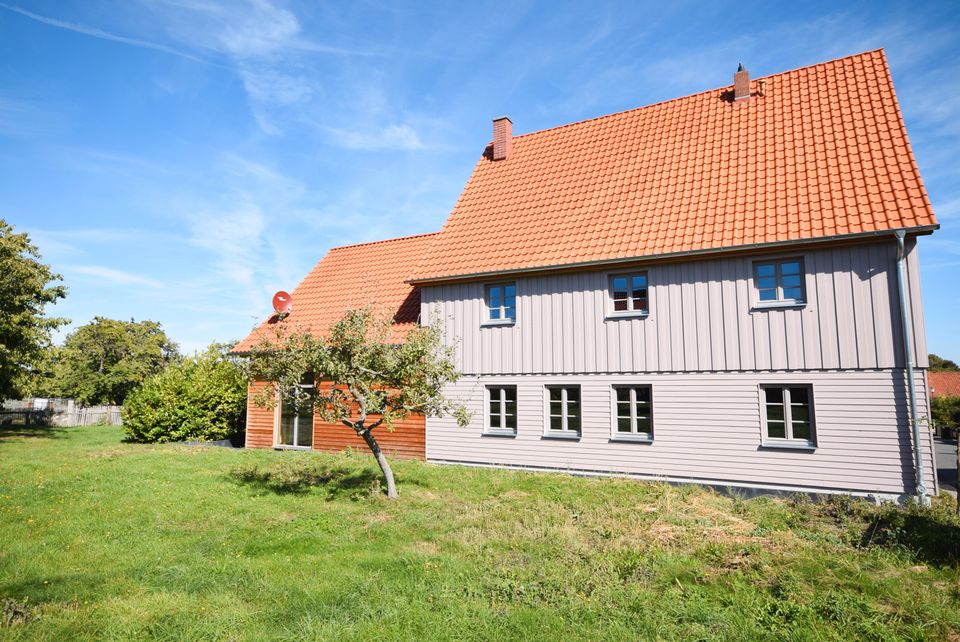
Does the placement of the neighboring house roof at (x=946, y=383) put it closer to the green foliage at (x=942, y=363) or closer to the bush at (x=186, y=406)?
the green foliage at (x=942, y=363)

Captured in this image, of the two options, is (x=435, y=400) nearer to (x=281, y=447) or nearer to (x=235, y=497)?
(x=235, y=497)

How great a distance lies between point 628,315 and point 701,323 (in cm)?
169

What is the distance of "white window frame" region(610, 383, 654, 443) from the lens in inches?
527

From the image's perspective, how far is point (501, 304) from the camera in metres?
15.8

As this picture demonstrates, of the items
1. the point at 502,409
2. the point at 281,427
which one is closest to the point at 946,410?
the point at 502,409

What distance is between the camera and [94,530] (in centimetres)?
905

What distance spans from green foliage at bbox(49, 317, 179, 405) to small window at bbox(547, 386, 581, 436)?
37.7 m

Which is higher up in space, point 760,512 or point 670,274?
point 670,274

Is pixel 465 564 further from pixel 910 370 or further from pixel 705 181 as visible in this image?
pixel 705 181

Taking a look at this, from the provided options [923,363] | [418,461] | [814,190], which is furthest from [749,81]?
[418,461]

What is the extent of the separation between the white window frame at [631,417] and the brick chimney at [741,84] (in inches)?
350

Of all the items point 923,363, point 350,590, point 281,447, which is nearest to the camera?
point 350,590

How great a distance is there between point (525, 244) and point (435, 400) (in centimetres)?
567

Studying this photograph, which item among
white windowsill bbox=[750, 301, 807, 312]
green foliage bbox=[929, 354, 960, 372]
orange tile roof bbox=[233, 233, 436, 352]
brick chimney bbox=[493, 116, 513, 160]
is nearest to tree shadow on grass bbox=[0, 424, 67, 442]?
orange tile roof bbox=[233, 233, 436, 352]
